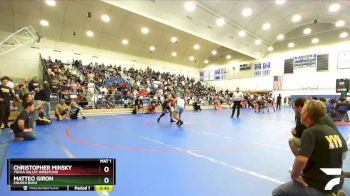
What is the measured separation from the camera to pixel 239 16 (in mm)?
17188

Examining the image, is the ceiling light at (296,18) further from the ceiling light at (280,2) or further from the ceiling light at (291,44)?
the ceiling light at (291,44)

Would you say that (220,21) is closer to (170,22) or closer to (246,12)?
(246,12)

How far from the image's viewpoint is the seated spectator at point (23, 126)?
5312mm

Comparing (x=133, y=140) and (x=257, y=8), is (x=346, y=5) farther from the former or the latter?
(x=133, y=140)

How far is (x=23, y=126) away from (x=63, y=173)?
167 inches

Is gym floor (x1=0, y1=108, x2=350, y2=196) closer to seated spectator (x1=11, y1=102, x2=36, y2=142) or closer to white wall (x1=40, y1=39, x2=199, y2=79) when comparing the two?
seated spectator (x1=11, y1=102, x2=36, y2=142)

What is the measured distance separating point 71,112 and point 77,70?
1022 centimetres

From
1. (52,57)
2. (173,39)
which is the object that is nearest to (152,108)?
(173,39)

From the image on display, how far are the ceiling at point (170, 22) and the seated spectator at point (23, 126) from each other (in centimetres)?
840

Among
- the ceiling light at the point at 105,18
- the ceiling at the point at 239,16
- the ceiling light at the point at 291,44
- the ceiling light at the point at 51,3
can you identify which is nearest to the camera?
the ceiling at the point at 239,16

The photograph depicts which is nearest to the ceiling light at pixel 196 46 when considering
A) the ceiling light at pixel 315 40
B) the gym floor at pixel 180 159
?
the ceiling light at pixel 315 40

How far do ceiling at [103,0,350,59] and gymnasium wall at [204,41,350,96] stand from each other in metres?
1.77

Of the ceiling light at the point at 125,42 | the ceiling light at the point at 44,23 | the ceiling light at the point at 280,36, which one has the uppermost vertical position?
the ceiling light at the point at 280,36

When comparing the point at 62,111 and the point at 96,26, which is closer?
the point at 62,111
